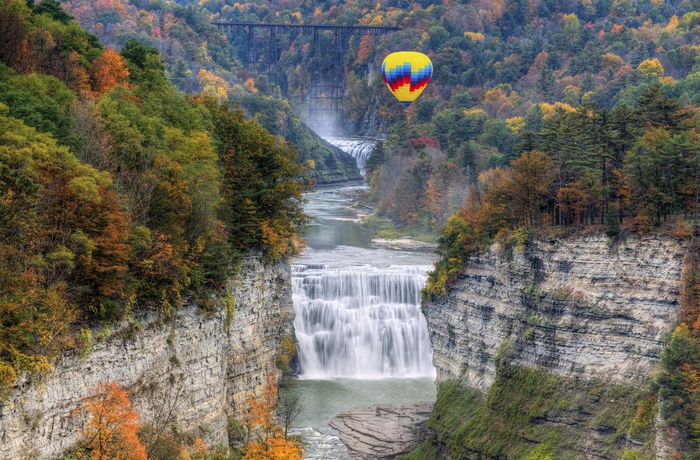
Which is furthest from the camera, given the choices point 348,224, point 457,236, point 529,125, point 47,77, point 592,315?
point 529,125

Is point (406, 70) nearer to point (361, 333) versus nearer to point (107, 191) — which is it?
point (361, 333)

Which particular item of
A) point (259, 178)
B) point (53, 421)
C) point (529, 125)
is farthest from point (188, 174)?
point (529, 125)

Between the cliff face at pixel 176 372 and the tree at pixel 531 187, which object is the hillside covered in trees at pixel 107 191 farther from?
the tree at pixel 531 187

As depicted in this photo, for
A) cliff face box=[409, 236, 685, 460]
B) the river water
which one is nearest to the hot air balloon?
the river water

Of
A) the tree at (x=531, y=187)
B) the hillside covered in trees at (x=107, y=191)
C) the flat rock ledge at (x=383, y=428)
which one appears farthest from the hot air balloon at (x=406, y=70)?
the hillside covered in trees at (x=107, y=191)

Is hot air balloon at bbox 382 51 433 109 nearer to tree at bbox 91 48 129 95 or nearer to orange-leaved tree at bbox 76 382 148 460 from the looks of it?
tree at bbox 91 48 129 95

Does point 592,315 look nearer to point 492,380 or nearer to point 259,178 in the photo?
point 492,380

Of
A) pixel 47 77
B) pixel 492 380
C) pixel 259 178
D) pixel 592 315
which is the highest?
pixel 47 77
